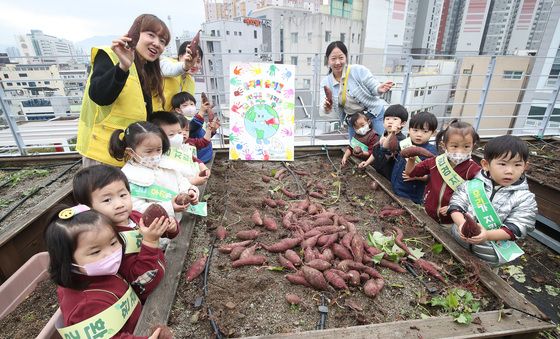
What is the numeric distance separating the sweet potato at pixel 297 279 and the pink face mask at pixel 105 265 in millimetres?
1051

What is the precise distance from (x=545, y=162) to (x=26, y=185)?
705 cm

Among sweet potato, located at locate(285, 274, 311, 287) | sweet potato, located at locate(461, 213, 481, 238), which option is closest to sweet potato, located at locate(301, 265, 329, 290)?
sweet potato, located at locate(285, 274, 311, 287)

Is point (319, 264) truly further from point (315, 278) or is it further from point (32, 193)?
point (32, 193)

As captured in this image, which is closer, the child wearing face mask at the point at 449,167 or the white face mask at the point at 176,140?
the child wearing face mask at the point at 449,167

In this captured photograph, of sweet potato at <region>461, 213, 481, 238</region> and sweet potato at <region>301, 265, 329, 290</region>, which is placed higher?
sweet potato at <region>461, 213, 481, 238</region>

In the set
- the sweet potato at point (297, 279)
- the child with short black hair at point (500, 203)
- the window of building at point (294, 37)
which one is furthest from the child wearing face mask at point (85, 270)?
the window of building at point (294, 37)

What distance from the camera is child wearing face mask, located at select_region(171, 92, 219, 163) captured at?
2.93m

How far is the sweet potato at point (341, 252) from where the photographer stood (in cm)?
202

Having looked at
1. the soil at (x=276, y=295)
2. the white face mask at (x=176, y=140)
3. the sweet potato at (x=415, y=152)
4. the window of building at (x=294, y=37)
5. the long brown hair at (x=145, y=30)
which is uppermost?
the window of building at (x=294, y=37)

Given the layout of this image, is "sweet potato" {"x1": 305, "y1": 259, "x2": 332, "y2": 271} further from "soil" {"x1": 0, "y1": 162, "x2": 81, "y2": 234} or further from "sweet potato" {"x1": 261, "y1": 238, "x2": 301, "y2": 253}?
"soil" {"x1": 0, "y1": 162, "x2": 81, "y2": 234}

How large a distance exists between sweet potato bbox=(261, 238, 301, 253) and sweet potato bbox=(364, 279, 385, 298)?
61cm

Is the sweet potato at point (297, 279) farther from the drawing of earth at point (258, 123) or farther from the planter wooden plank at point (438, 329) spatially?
the drawing of earth at point (258, 123)

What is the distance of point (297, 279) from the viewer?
1838 millimetres

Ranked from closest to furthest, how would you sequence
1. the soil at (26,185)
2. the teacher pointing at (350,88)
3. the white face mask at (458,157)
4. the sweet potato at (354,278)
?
1. the sweet potato at (354,278)
2. the white face mask at (458,157)
3. the soil at (26,185)
4. the teacher pointing at (350,88)
